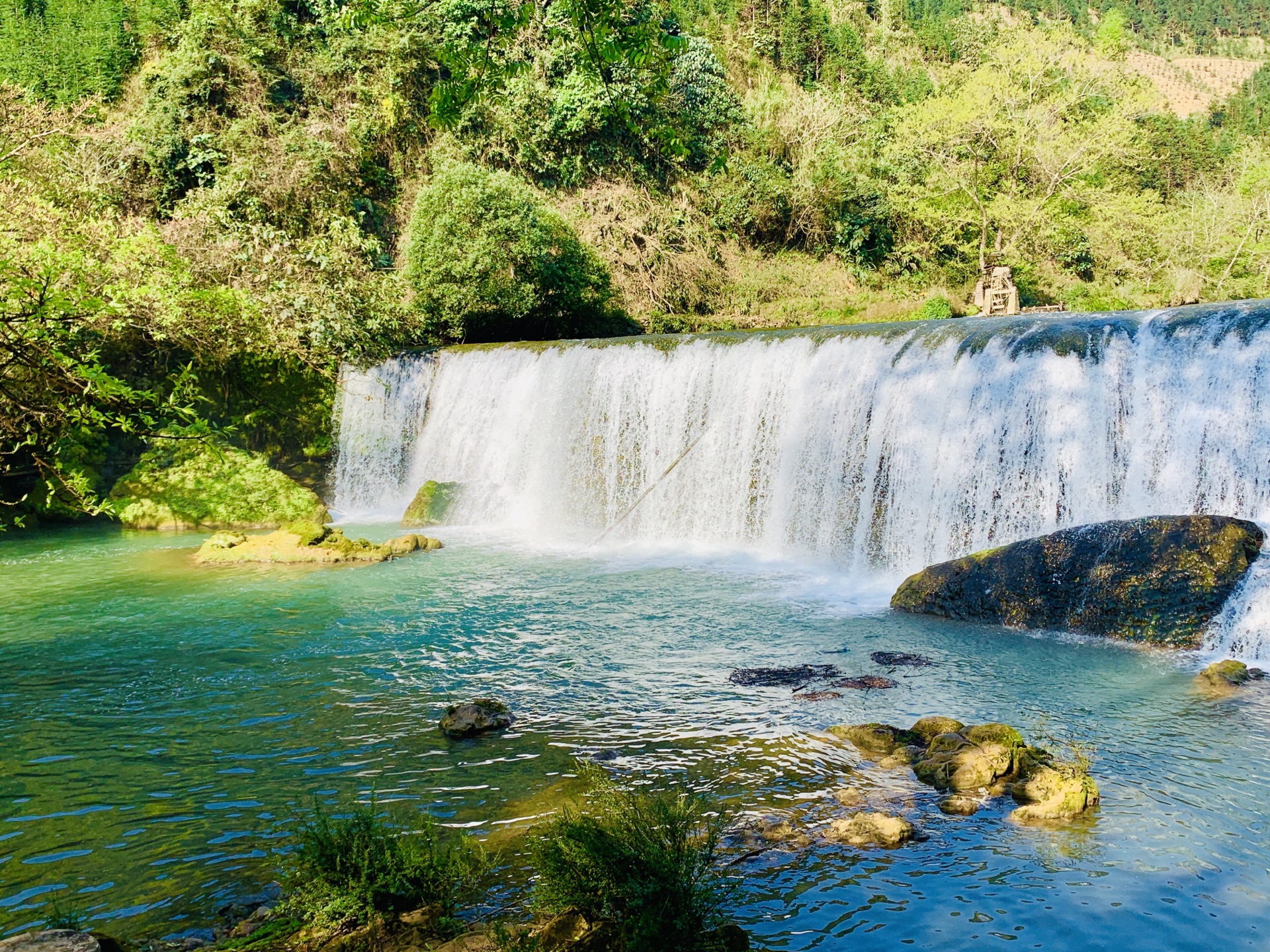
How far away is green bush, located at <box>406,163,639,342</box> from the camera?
2025cm

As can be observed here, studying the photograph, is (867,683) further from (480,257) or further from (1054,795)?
(480,257)

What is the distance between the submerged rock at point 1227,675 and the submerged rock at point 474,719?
203 inches

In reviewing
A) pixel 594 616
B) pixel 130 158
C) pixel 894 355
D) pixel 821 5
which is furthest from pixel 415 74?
pixel 821 5

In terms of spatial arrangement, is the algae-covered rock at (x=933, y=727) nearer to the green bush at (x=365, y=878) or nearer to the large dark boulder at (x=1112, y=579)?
the green bush at (x=365, y=878)

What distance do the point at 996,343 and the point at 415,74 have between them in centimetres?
2187

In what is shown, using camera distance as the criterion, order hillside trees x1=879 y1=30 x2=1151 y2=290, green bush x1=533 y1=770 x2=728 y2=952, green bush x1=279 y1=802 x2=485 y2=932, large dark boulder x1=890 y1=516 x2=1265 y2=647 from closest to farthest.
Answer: green bush x1=533 y1=770 x2=728 y2=952 < green bush x1=279 y1=802 x2=485 y2=932 < large dark boulder x1=890 y1=516 x2=1265 y2=647 < hillside trees x1=879 y1=30 x2=1151 y2=290

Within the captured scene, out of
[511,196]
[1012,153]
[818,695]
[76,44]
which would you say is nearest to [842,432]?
[818,695]

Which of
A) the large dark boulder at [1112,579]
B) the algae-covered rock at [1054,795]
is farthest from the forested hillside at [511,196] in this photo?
the algae-covered rock at [1054,795]

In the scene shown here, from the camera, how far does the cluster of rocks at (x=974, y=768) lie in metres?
4.70

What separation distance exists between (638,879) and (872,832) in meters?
1.60

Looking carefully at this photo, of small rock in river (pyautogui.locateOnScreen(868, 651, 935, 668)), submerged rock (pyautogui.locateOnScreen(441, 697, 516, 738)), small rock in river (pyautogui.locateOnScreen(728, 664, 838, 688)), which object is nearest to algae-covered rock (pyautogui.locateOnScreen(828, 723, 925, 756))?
small rock in river (pyautogui.locateOnScreen(728, 664, 838, 688))

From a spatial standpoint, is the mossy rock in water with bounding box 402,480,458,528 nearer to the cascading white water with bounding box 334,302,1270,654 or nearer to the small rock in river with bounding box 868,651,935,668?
the cascading white water with bounding box 334,302,1270,654

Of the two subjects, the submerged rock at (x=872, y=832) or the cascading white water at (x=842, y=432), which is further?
the cascading white water at (x=842, y=432)

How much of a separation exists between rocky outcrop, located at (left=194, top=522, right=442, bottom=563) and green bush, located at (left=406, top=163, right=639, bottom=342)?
863 centimetres
